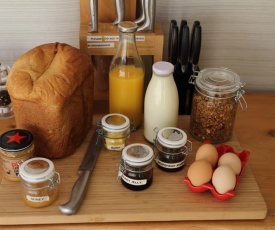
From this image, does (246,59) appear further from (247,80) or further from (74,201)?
(74,201)

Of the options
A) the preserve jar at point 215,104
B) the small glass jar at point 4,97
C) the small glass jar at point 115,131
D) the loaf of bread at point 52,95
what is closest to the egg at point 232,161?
the preserve jar at point 215,104

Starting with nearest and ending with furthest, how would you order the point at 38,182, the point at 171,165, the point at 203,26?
the point at 38,182
the point at 171,165
the point at 203,26

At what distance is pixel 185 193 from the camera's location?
883 mm

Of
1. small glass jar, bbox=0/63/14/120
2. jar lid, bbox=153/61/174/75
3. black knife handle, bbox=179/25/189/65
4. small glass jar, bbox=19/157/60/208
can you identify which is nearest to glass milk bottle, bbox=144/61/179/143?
jar lid, bbox=153/61/174/75

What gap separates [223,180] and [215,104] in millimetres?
203

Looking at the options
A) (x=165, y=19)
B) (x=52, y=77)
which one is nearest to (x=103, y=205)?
(x=52, y=77)

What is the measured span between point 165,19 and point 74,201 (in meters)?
0.58

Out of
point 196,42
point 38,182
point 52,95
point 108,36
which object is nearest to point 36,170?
point 38,182

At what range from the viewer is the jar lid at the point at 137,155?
85 centimetres

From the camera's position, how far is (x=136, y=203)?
0.86 metres

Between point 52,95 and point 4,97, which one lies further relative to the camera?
point 4,97

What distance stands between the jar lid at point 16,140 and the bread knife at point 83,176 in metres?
0.13

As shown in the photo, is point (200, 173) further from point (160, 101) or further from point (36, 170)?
point (36, 170)

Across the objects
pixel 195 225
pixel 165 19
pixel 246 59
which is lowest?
pixel 195 225
